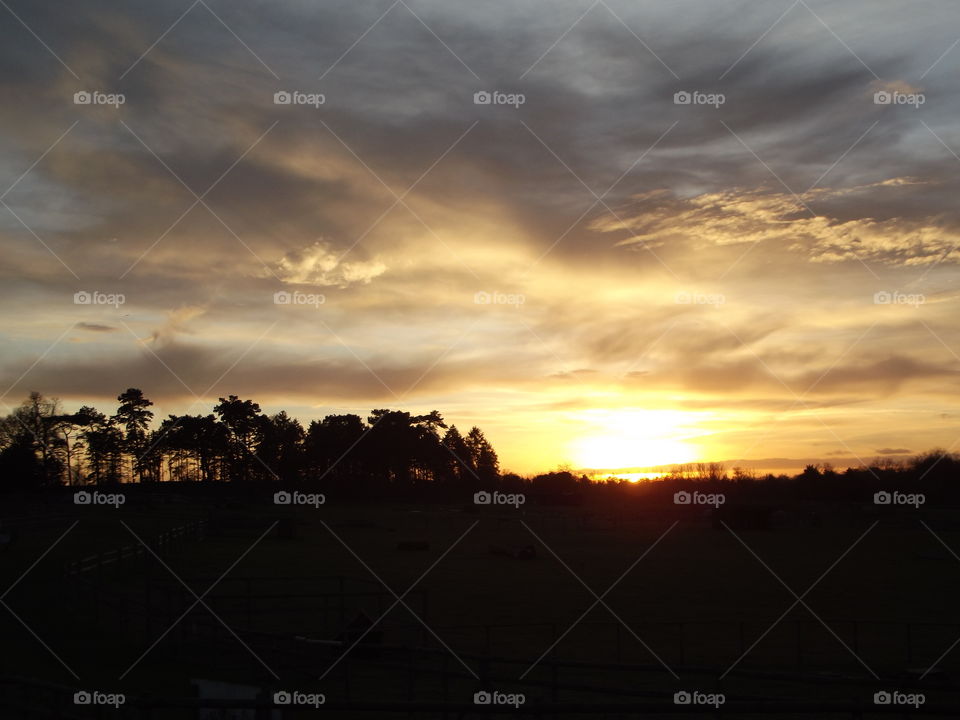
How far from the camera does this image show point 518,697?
13.8m

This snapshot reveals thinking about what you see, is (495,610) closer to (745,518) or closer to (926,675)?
(926,675)

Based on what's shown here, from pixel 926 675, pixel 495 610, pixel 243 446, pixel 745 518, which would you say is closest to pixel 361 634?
pixel 495 610

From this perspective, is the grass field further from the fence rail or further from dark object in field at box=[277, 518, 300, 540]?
the fence rail

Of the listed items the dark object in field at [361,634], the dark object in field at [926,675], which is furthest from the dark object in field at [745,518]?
the dark object in field at [361,634]

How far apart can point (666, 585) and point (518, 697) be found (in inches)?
948

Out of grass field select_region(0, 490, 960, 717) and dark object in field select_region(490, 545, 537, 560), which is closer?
grass field select_region(0, 490, 960, 717)

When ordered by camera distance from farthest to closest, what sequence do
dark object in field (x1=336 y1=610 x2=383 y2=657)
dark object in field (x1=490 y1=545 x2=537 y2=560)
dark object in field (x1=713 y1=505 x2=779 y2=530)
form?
dark object in field (x1=713 y1=505 x2=779 y2=530) < dark object in field (x1=490 y1=545 x2=537 y2=560) < dark object in field (x1=336 y1=610 x2=383 y2=657)

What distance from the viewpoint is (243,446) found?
12462cm

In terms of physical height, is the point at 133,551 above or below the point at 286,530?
below

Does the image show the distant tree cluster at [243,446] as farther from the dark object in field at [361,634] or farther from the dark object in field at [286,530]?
the dark object in field at [361,634]

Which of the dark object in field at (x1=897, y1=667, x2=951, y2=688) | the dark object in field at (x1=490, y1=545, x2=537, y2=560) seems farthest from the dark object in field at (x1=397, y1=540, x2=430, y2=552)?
the dark object in field at (x1=897, y1=667, x2=951, y2=688)

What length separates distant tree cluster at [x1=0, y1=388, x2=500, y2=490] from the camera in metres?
114

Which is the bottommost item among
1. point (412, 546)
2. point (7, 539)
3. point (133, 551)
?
point (412, 546)

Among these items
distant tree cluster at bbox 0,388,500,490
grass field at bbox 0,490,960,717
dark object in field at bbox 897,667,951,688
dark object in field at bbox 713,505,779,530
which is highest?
distant tree cluster at bbox 0,388,500,490
